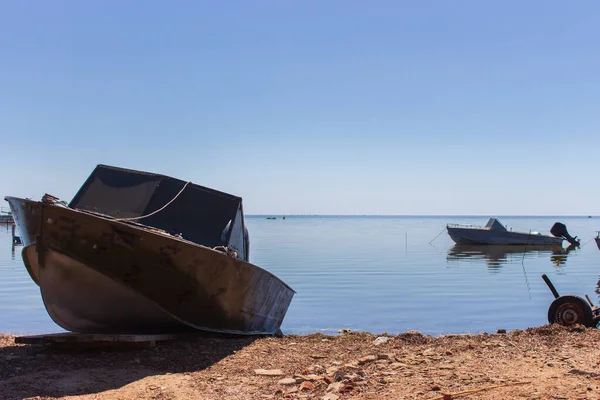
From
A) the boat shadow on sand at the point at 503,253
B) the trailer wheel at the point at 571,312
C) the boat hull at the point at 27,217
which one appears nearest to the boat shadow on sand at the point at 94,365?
the boat hull at the point at 27,217

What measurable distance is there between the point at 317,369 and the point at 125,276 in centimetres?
294

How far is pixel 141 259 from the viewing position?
822cm

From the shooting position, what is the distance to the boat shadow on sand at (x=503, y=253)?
37969 millimetres

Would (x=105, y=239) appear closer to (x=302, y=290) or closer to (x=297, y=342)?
(x=297, y=342)

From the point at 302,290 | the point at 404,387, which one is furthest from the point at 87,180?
the point at 302,290

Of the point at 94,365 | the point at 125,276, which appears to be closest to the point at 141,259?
the point at 125,276

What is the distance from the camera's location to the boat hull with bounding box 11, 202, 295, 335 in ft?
26.2

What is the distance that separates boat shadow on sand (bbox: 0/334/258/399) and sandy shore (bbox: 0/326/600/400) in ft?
0.04

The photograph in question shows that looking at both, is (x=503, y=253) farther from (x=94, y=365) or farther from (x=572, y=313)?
(x=94, y=365)

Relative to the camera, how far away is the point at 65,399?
614cm

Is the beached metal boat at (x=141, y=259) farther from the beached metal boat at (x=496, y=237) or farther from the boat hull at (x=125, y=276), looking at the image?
the beached metal boat at (x=496, y=237)

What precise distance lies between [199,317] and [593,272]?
2673cm

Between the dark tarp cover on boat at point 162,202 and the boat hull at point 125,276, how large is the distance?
126 cm

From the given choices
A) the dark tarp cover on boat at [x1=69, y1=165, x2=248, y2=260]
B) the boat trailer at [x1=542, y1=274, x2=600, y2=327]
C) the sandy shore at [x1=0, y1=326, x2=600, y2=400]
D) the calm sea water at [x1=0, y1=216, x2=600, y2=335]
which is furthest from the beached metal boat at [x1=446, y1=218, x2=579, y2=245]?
the dark tarp cover on boat at [x1=69, y1=165, x2=248, y2=260]
